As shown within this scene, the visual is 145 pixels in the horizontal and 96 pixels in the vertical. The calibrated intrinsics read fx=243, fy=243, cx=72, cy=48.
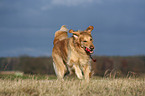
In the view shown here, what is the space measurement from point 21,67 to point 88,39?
20704 mm

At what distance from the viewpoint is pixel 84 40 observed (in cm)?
841

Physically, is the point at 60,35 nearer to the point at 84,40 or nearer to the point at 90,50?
the point at 84,40

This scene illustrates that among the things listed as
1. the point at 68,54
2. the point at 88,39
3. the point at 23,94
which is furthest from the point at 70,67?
the point at 23,94

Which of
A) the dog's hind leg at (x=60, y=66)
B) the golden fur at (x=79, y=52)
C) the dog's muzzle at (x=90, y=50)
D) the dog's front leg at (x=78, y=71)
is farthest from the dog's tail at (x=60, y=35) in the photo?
the dog's muzzle at (x=90, y=50)

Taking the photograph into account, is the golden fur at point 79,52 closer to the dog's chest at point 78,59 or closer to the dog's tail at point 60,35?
the dog's chest at point 78,59

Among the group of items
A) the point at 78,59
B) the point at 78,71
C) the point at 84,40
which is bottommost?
the point at 78,71

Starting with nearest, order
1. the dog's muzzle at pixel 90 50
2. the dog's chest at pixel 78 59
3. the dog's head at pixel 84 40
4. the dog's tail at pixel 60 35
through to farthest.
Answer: the dog's muzzle at pixel 90 50 < the dog's head at pixel 84 40 < the dog's chest at pixel 78 59 < the dog's tail at pixel 60 35

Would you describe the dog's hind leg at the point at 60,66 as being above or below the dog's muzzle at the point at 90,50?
below

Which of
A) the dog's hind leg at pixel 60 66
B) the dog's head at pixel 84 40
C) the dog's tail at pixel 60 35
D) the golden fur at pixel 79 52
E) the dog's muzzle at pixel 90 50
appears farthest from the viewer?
the dog's tail at pixel 60 35

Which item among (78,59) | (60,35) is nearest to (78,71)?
(78,59)

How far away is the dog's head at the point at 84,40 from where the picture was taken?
8334 mm

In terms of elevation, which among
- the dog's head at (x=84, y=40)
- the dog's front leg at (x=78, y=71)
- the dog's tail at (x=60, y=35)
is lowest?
the dog's front leg at (x=78, y=71)

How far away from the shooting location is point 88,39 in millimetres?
8430

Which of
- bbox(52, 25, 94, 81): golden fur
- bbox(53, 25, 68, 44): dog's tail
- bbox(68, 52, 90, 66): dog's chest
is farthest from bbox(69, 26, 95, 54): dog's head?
bbox(53, 25, 68, 44): dog's tail
